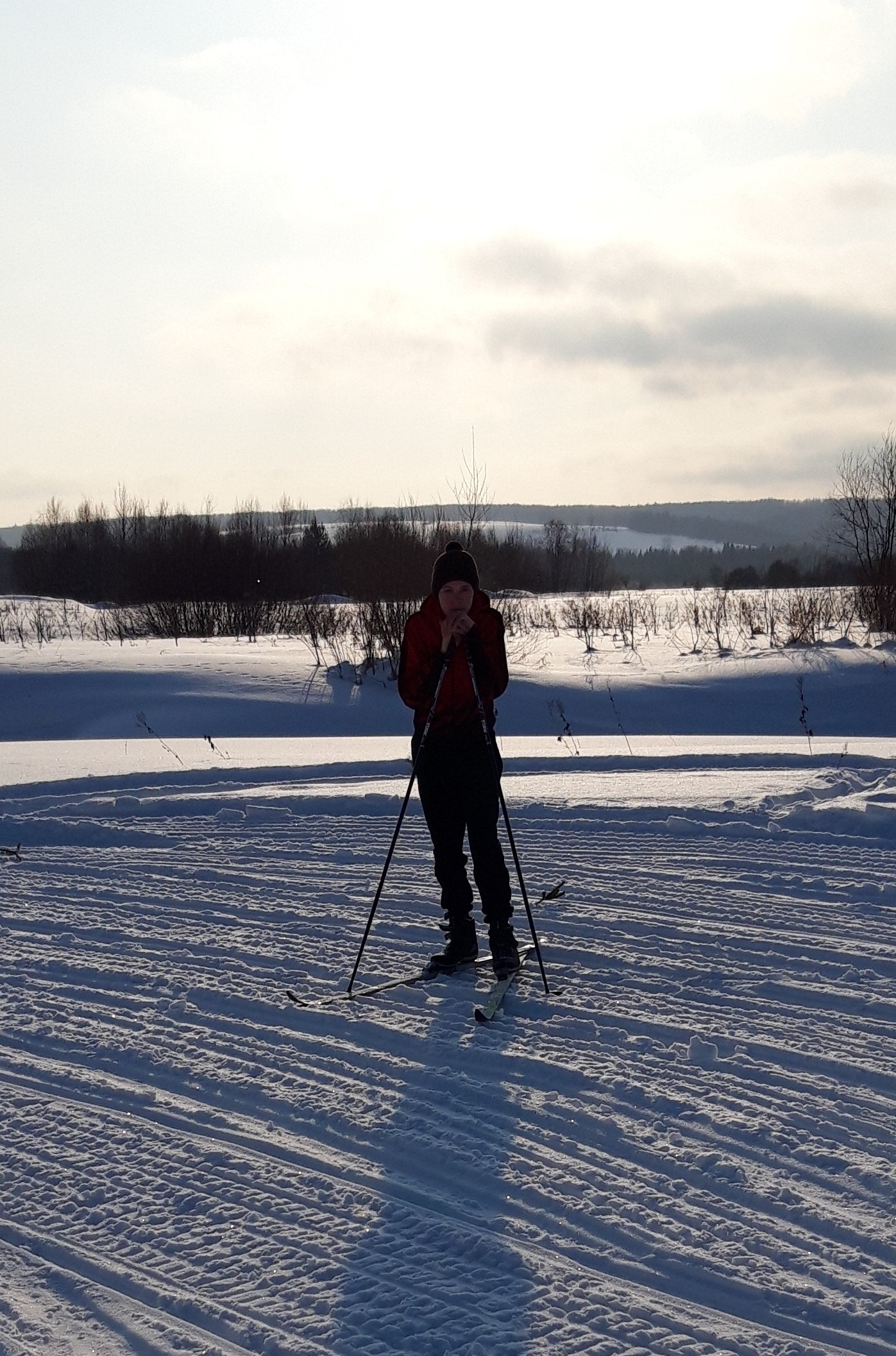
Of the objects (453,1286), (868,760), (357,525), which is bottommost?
(453,1286)

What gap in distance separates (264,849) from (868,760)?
5.05 m

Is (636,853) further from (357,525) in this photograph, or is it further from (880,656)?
(357,525)

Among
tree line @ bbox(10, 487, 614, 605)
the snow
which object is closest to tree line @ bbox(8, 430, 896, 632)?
tree line @ bbox(10, 487, 614, 605)

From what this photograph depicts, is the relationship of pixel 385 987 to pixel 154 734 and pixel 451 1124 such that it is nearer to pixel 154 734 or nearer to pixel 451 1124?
pixel 451 1124

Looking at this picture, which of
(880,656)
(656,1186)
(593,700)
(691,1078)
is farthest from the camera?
(880,656)

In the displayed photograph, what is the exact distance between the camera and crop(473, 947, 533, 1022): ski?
476 cm

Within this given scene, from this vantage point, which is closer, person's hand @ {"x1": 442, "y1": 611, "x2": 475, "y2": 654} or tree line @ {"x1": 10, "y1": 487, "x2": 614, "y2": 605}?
person's hand @ {"x1": 442, "y1": 611, "x2": 475, "y2": 654}

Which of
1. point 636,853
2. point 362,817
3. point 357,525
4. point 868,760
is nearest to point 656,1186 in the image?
point 636,853

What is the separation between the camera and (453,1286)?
298cm

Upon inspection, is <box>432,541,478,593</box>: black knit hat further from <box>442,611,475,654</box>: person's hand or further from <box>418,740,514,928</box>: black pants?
<box>418,740,514,928</box>: black pants

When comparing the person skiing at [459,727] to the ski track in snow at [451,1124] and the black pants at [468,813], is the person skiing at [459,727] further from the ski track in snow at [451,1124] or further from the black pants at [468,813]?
the ski track in snow at [451,1124]

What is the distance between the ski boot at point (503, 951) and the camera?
203 inches

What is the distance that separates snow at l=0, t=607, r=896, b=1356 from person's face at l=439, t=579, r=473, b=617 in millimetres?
1691

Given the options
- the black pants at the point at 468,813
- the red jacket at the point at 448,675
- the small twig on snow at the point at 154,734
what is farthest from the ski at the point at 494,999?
the small twig on snow at the point at 154,734
